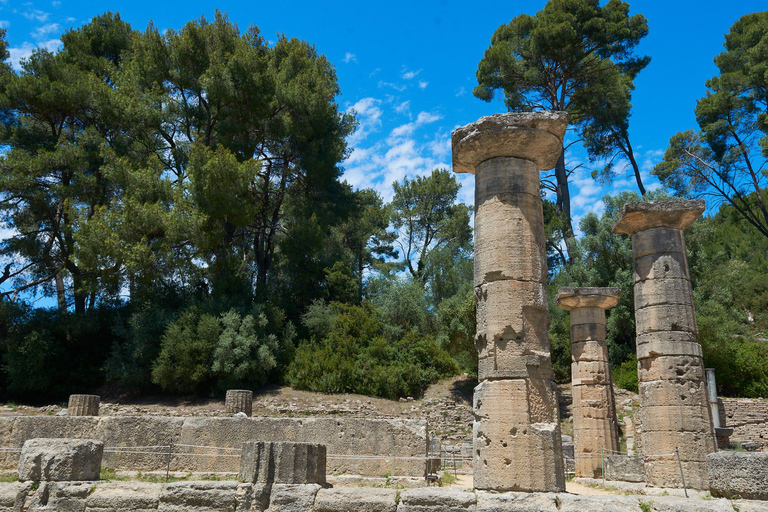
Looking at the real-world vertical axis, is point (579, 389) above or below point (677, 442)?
above

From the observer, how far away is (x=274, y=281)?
2527 cm

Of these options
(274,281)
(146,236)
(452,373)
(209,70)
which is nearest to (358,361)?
(452,373)

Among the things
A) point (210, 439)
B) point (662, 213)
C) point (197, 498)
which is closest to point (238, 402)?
point (210, 439)

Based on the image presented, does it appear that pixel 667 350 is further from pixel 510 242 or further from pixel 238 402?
pixel 238 402

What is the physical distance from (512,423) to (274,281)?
20567mm

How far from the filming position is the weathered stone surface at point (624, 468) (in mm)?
9993

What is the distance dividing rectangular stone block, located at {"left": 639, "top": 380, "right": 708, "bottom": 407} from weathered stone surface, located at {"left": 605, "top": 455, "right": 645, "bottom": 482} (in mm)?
1716

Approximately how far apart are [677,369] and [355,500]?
610 centimetres

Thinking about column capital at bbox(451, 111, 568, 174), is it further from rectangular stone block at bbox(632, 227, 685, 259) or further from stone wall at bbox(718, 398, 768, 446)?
stone wall at bbox(718, 398, 768, 446)

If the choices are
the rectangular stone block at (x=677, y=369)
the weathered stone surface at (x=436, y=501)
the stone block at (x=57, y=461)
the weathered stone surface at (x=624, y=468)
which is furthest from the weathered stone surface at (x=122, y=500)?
the weathered stone surface at (x=624, y=468)

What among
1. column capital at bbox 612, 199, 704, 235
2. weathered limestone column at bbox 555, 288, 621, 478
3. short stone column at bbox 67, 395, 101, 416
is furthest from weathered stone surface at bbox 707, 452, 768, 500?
short stone column at bbox 67, 395, 101, 416

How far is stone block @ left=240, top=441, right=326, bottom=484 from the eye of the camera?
6004 mm

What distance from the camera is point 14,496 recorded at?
6.01 metres

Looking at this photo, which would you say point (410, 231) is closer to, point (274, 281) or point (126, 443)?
point (274, 281)
